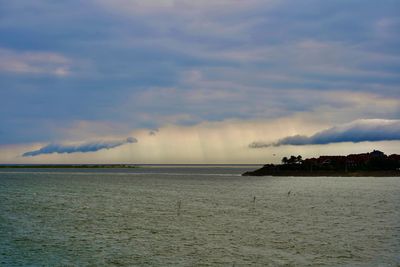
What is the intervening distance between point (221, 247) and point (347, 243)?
13456mm

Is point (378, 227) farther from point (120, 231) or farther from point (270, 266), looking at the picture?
point (120, 231)

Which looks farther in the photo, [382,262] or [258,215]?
[258,215]

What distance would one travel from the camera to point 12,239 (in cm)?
4925

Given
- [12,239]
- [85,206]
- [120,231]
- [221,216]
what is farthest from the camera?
[85,206]

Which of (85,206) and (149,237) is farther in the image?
(85,206)

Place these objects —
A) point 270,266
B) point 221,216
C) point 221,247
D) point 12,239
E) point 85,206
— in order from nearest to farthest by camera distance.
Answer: point 270,266 → point 221,247 → point 12,239 → point 221,216 → point 85,206

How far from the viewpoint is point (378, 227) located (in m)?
58.9

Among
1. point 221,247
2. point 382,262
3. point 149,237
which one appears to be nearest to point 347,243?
point 382,262

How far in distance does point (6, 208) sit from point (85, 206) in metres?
14.5

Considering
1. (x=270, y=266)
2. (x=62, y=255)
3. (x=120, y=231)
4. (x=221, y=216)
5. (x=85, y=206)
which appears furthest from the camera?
(x=85, y=206)

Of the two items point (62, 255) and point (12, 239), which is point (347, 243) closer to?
point (62, 255)

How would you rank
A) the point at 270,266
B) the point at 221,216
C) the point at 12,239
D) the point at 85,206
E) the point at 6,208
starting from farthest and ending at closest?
the point at 85,206 < the point at 6,208 < the point at 221,216 < the point at 12,239 < the point at 270,266

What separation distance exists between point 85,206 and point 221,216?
30949 mm

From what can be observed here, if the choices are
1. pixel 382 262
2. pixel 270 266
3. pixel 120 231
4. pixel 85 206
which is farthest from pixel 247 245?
pixel 85 206
